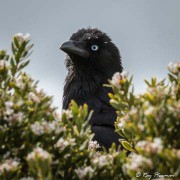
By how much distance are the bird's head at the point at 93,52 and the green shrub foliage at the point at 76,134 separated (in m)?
→ 5.87

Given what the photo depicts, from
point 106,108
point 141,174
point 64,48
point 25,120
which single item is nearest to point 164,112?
point 141,174

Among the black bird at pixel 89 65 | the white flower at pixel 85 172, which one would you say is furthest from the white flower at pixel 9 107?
the black bird at pixel 89 65

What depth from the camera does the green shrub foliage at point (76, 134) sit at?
2248 millimetres

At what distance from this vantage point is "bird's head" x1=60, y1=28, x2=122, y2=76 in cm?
895

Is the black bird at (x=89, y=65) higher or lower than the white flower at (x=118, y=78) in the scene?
higher

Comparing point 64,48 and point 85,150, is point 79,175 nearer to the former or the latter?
point 85,150

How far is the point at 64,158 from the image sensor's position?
272cm

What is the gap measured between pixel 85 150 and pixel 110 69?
20.9 feet

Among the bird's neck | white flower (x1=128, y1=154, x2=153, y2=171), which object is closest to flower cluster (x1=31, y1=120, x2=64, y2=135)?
white flower (x1=128, y1=154, x2=153, y2=171)

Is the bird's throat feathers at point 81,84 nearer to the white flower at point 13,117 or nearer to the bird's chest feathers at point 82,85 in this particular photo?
the bird's chest feathers at point 82,85

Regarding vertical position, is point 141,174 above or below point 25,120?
below

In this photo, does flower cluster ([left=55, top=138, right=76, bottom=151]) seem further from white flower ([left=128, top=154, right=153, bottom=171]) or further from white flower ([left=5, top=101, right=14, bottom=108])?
white flower ([left=128, top=154, right=153, bottom=171])

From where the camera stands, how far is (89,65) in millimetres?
9117

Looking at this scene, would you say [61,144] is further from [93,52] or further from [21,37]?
[93,52]
